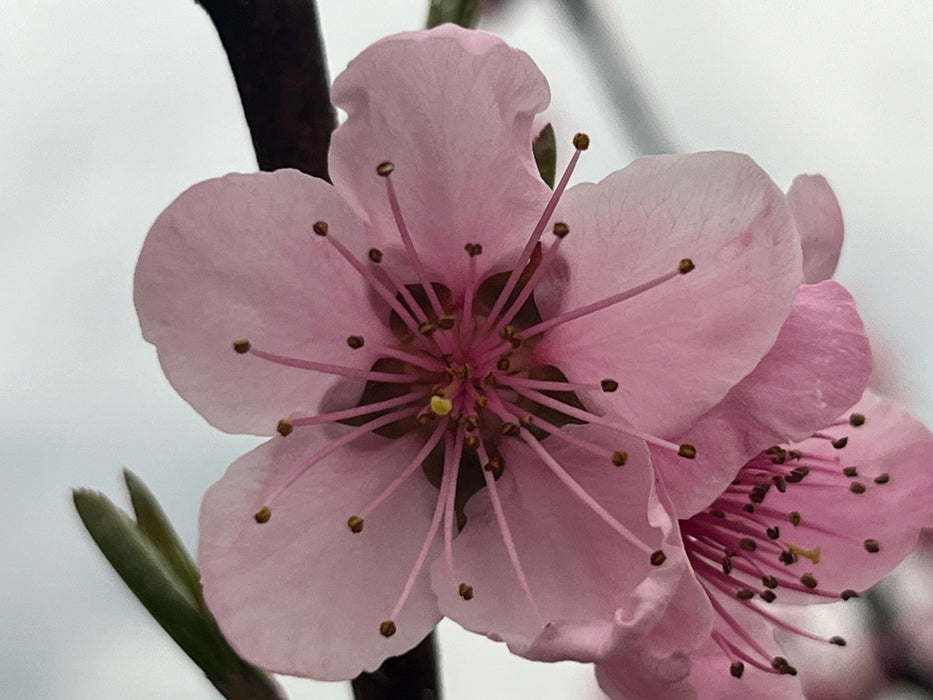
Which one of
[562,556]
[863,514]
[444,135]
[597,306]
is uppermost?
[444,135]

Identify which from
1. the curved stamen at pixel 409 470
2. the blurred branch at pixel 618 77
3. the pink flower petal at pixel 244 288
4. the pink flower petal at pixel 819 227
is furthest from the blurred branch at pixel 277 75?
the blurred branch at pixel 618 77

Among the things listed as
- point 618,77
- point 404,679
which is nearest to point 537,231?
point 404,679

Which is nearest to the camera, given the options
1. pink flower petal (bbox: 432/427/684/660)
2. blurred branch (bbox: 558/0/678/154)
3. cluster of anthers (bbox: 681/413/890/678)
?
pink flower petal (bbox: 432/427/684/660)

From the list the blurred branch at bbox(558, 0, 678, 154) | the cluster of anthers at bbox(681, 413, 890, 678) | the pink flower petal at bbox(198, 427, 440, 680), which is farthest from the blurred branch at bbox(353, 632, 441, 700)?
the blurred branch at bbox(558, 0, 678, 154)

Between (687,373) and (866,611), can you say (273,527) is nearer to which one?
(687,373)

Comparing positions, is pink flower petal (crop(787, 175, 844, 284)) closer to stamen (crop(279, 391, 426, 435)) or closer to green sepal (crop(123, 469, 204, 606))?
stamen (crop(279, 391, 426, 435))

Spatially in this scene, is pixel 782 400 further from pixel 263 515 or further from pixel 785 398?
pixel 263 515
